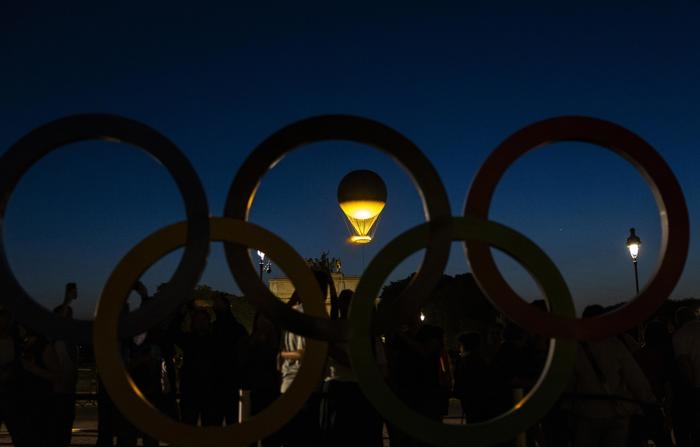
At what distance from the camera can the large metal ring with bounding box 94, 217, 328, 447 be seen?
6.35 m

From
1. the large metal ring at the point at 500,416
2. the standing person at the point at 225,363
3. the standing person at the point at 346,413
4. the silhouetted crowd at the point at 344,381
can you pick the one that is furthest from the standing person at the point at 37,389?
the large metal ring at the point at 500,416

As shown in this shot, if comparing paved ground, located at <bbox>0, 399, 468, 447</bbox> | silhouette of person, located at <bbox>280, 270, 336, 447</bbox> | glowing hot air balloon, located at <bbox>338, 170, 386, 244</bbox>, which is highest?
glowing hot air balloon, located at <bbox>338, 170, 386, 244</bbox>

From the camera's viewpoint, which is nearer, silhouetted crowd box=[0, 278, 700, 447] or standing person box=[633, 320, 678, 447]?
silhouetted crowd box=[0, 278, 700, 447]

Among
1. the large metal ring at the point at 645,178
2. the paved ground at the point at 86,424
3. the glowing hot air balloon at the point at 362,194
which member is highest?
the glowing hot air balloon at the point at 362,194

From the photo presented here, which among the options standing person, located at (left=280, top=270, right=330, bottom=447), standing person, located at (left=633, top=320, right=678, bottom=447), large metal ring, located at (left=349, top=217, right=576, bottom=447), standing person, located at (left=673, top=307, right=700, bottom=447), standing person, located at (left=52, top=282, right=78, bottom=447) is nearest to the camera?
large metal ring, located at (left=349, top=217, right=576, bottom=447)

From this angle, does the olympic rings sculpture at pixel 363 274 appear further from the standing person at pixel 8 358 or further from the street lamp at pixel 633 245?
the street lamp at pixel 633 245

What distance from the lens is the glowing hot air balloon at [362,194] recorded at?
502 inches

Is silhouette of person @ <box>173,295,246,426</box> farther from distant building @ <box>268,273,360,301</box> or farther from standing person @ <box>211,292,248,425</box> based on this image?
distant building @ <box>268,273,360,301</box>

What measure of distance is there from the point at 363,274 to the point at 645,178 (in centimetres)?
281

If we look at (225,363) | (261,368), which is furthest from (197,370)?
(261,368)

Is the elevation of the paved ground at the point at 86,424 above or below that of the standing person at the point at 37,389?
below

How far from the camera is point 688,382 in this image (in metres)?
9.03

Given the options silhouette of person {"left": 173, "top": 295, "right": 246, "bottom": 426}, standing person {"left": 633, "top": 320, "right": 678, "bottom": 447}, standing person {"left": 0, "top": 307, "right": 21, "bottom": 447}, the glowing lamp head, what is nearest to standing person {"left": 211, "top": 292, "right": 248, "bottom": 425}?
silhouette of person {"left": 173, "top": 295, "right": 246, "bottom": 426}

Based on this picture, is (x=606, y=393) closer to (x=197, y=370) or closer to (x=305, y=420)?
(x=305, y=420)
